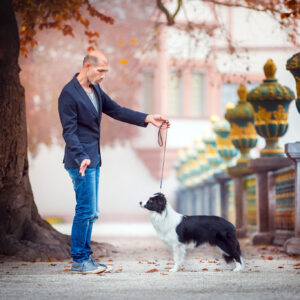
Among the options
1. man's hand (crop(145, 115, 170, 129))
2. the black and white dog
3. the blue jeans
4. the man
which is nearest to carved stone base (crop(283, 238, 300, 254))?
the black and white dog

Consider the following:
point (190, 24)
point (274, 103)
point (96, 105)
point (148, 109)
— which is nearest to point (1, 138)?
point (96, 105)

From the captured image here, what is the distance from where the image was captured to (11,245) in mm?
10297

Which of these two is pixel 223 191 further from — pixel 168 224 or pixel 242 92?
pixel 168 224

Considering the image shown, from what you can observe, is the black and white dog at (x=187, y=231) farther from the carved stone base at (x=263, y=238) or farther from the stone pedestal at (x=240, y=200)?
the stone pedestal at (x=240, y=200)

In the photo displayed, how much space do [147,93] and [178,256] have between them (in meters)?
30.0

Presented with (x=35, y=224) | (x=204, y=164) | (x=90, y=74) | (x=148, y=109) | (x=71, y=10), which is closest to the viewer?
(x=90, y=74)

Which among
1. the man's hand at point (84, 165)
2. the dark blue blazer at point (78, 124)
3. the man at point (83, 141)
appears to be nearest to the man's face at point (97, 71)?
the man at point (83, 141)

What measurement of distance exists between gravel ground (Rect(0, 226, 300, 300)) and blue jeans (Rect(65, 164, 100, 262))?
30cm

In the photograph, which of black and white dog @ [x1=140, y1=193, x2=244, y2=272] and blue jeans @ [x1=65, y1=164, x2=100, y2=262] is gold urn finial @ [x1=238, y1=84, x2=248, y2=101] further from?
blue jeans @ [x1=65, y1=164, x2=100, y2=262]

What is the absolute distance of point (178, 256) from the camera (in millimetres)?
8484

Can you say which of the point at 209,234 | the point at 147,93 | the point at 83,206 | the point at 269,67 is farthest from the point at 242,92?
the point at 147,93

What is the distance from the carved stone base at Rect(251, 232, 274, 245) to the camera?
43.9 ft

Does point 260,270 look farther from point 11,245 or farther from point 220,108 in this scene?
point 220,108

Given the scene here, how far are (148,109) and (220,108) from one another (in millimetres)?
3628
